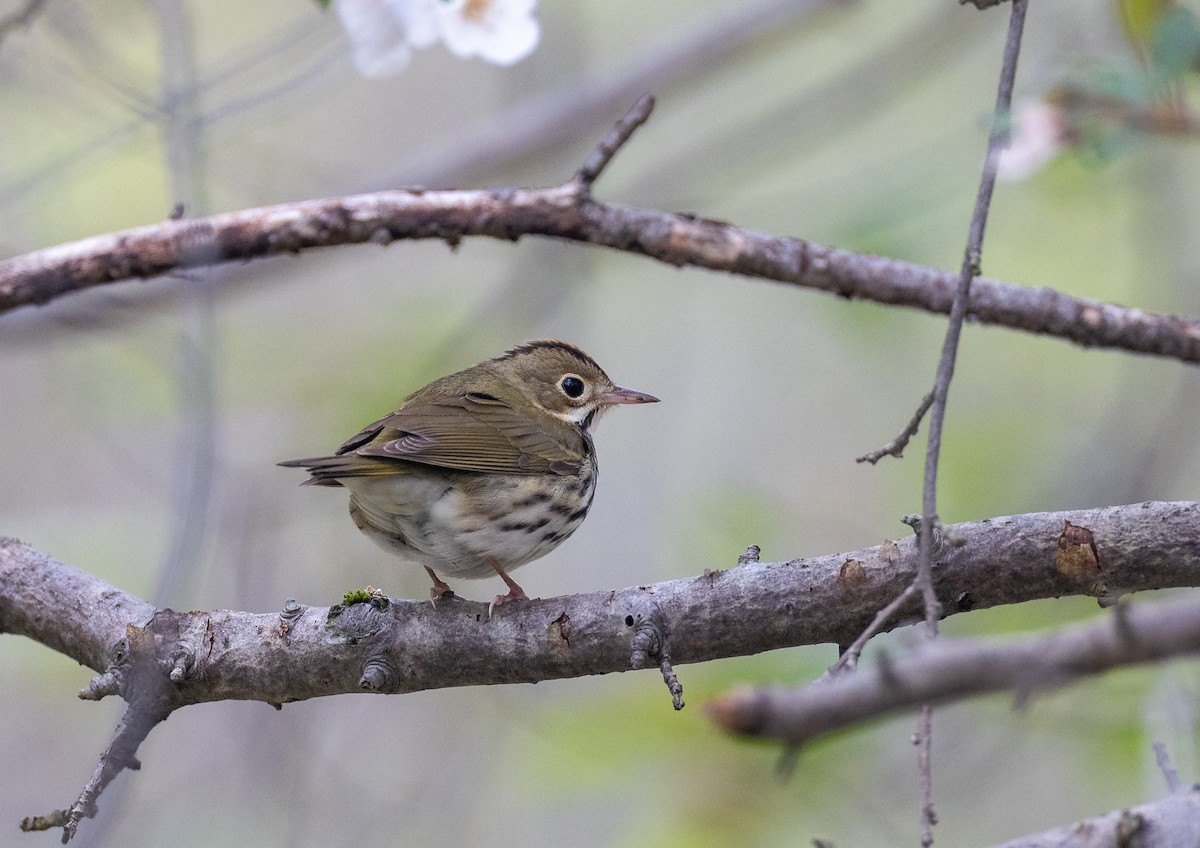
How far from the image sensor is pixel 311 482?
3.27m

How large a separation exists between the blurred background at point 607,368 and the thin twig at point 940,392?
3.76ft

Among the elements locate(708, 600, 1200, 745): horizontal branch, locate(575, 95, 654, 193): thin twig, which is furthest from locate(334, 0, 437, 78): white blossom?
locate(708, 600, 1200, 745): horizontal branch

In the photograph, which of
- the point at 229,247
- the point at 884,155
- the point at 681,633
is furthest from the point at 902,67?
the point at 681,633

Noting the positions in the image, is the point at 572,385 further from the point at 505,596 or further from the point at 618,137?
the point at 505,596

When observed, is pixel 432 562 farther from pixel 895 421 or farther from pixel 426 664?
pixel 895 421

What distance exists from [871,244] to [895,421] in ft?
11.5

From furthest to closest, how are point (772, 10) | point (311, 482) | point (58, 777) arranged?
point (58, 777)
point (772, 10)
point (311, 482)

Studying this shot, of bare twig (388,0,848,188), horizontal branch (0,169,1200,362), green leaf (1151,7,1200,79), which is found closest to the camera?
green leaf (1151,7,1200,79)

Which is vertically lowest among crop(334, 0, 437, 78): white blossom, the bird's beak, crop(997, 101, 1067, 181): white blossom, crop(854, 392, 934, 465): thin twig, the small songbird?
crop(854, 392, 934, 465): thin twig

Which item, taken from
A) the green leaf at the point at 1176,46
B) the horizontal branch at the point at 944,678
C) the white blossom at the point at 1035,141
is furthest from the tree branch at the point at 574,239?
the horizontal branch at the point at 944,678

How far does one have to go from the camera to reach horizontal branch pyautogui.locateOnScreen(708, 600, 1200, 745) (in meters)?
0.98

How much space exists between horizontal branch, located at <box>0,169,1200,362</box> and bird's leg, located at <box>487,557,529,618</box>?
1.02 meters

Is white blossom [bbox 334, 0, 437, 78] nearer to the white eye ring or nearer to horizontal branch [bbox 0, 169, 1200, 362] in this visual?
horizontal branch [bbox 0, 169, 1200, 362]

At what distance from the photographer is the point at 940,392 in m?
2.00
